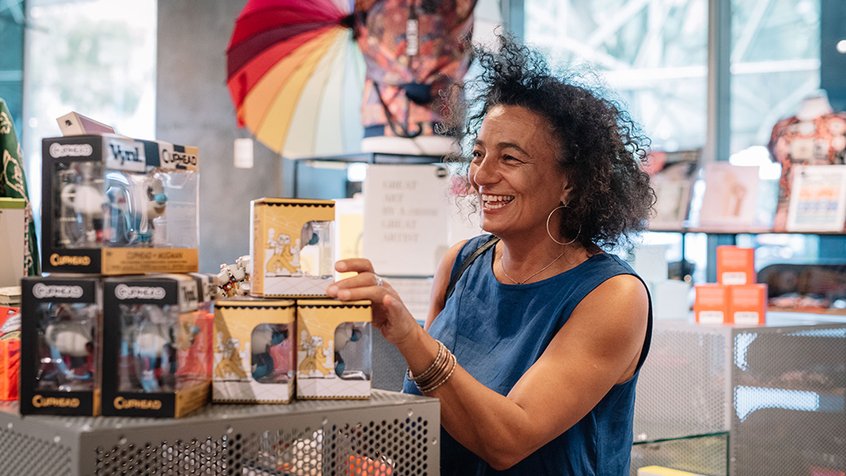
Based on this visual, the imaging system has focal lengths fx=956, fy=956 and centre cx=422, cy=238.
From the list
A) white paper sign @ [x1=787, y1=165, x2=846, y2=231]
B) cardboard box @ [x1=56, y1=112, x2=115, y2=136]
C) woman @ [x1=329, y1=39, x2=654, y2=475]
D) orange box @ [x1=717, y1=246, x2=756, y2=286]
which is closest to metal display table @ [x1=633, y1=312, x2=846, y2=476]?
orange box @ [x1=717, y1=246, x2=756, y2=286]

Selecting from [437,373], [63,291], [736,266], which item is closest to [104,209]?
[63,291]

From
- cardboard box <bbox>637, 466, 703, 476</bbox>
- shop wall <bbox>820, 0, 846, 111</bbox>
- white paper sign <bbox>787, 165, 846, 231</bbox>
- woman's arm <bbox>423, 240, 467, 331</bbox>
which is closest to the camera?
woman's arm <bbox>423, 240, 467, 331</bbox>

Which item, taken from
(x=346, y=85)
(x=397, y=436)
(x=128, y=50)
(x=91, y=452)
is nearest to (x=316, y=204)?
(x=397, y=436)

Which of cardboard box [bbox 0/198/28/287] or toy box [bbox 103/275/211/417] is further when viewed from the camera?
cardboard box [bbox 0/198/28/287]

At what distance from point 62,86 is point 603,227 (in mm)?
7308

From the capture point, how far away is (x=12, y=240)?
208 cm

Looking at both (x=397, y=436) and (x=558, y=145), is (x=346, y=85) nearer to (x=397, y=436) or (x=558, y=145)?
(x=558, y=145)

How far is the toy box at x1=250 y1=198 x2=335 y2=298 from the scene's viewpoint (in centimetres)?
136

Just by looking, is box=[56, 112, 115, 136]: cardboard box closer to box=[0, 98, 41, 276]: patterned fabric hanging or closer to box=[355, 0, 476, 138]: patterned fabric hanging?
box=[0, 98, 41, 276]: patterned fabric hanging

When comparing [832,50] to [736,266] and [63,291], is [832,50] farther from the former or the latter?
[63,291]

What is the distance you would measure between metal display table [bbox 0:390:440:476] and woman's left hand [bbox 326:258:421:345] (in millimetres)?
106

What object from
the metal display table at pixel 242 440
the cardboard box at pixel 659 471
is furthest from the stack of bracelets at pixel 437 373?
the cardboard box at pixel 659 471

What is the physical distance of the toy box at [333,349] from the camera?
1336mm

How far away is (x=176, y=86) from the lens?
613cm
